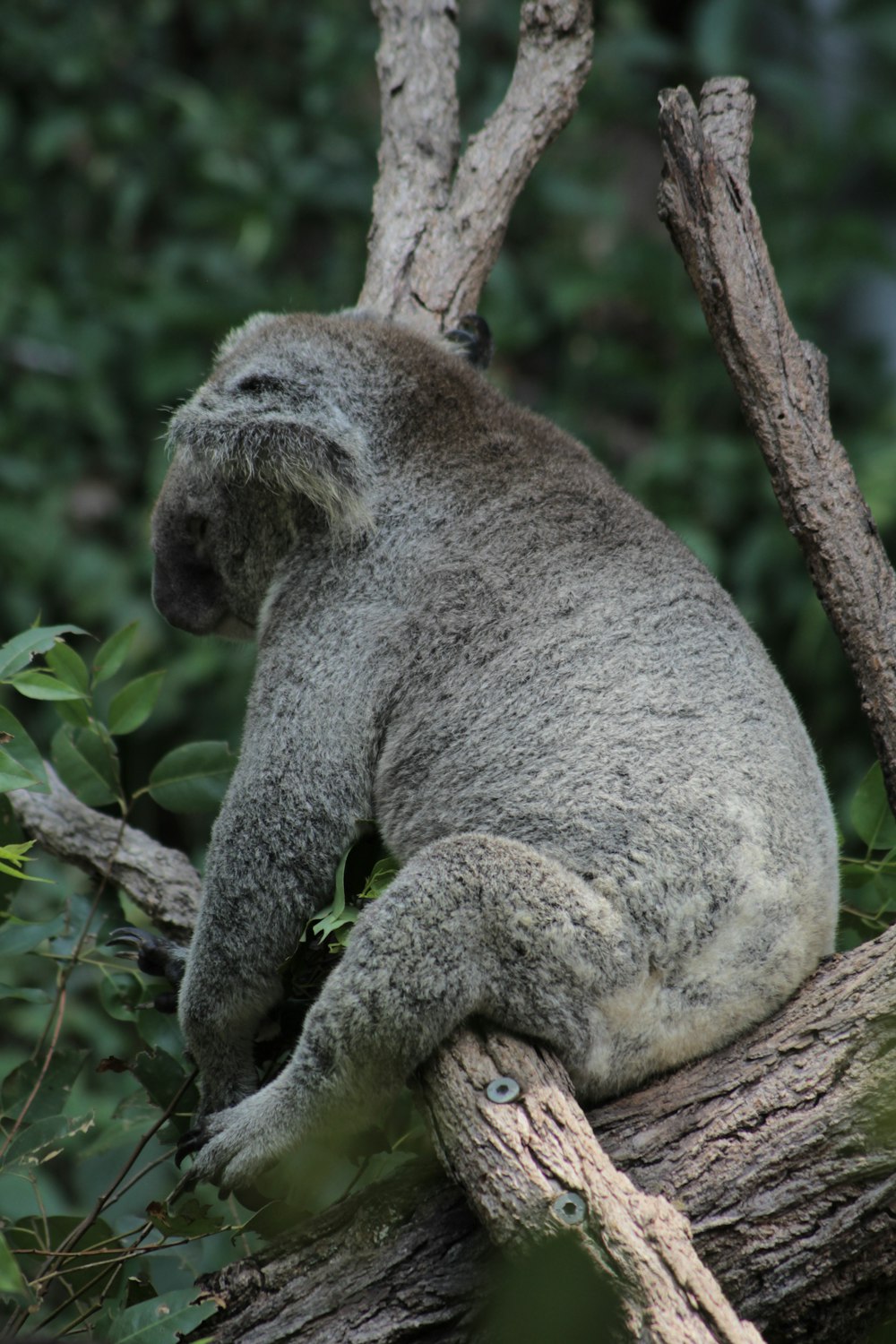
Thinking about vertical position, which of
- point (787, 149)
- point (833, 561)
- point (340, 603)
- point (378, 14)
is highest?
point (787, 149)

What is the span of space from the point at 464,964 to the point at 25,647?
74cm

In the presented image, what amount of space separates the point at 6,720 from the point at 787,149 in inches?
183

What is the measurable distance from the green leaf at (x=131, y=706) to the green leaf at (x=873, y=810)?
1181mm

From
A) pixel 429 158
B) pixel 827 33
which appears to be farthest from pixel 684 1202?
pixel 827 33

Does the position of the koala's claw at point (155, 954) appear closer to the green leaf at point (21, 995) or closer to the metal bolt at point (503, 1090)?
the green leaf at point (21, 995)

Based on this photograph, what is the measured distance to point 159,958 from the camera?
2.19 meters

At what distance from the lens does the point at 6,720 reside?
5.90ft

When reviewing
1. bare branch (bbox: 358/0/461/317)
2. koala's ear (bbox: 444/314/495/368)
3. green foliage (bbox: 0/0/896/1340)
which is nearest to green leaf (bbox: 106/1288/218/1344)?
koala's ear (bbox: 444/314/495/368)

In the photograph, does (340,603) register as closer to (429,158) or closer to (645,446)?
(429,158)

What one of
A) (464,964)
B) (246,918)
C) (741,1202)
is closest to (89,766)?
(246,918)

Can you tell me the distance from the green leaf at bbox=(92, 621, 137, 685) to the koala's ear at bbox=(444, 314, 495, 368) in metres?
0.95

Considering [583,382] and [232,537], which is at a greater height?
[583,382]

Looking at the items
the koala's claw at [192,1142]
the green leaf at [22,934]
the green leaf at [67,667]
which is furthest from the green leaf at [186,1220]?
the green leaf at [67,667]

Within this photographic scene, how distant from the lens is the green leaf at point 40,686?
71.6 inches
